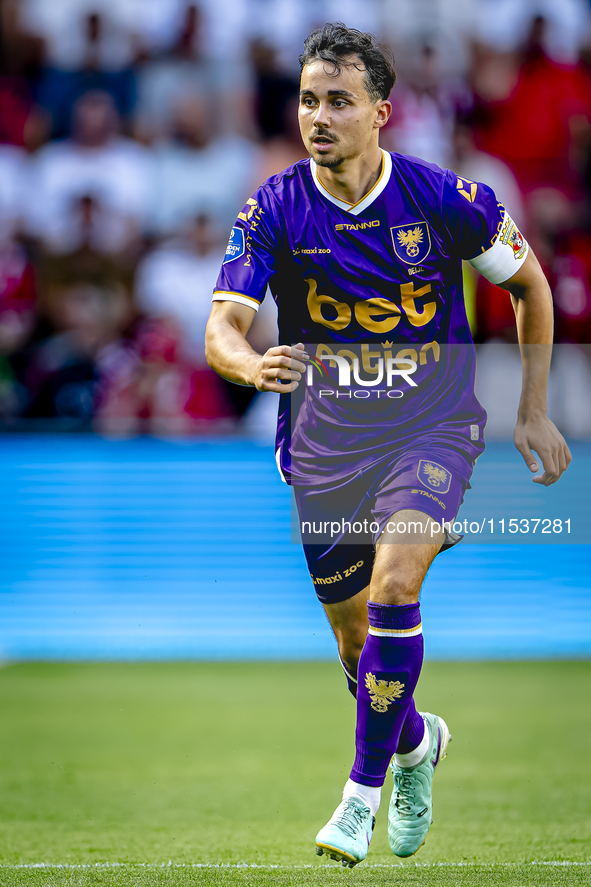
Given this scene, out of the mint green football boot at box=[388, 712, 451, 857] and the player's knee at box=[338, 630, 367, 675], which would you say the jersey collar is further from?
the mint green football boot at box=[388, 712, 451, 857]

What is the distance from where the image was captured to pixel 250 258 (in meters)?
4.05

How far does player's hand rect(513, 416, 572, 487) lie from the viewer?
13.7ft

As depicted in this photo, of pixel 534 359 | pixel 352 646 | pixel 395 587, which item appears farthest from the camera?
pixel 352 646

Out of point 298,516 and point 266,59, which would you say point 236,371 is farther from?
point 266,59

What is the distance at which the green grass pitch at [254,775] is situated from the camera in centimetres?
433

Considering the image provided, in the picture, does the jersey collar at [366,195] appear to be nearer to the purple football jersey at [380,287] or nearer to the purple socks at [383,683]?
the purple football jersey at [380,287]

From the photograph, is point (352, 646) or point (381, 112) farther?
point (352, 646)

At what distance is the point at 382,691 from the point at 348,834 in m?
0.47

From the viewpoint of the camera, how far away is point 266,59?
10.6m

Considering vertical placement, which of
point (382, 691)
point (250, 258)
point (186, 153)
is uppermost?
point (250, 258)

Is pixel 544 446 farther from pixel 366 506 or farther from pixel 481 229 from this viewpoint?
pixel 481 229

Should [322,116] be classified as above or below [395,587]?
above

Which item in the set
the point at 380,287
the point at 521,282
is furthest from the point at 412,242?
the point at 521,282

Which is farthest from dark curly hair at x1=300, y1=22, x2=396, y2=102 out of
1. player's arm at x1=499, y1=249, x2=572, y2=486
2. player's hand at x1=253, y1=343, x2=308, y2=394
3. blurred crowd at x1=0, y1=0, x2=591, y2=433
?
blurred crowd at x1=0, y1=0, x2=591, y2=433
